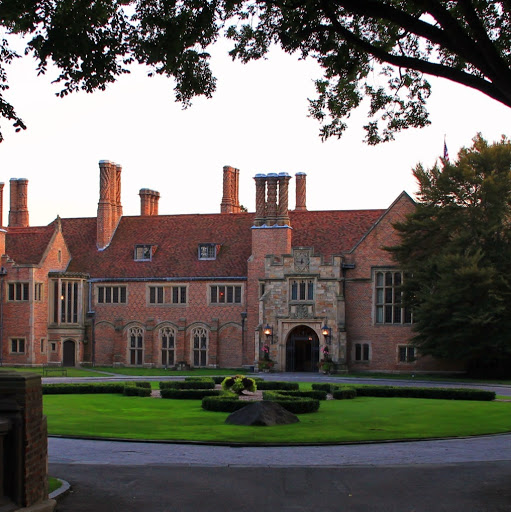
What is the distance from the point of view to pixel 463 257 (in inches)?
1673

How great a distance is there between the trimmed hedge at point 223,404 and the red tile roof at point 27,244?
3030cm

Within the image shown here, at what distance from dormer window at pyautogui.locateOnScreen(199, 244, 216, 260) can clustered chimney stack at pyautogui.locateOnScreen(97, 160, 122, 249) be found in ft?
21.9

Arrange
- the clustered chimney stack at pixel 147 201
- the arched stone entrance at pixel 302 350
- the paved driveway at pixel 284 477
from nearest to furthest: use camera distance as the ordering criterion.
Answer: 1. the paved driveway at pixel 284 477
2. the arched stone entrance at pixel 302 350
3. the clustered chimney stack at pixel 147 201

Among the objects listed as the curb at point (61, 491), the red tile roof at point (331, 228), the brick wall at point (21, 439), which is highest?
the red tile roof at point (331, 228)

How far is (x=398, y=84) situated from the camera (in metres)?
16.2

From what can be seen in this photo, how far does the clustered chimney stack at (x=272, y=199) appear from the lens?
53219 millimetres

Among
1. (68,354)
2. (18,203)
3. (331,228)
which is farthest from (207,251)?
(18,203)

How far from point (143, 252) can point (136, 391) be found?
26.2 metres

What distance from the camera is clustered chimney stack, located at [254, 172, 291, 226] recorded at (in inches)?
2095

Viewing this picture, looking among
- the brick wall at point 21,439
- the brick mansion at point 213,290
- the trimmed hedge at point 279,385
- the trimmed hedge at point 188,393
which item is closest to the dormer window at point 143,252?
the brick mansion at point 213,290

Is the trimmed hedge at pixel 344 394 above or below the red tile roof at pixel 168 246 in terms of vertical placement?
below


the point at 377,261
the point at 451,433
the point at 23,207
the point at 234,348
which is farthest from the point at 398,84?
the point at 23,207

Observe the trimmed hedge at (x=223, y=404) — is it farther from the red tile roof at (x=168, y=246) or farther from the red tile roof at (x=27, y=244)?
the red tile roof at (x=27, y=244)

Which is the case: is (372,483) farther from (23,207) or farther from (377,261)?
(23,207)
